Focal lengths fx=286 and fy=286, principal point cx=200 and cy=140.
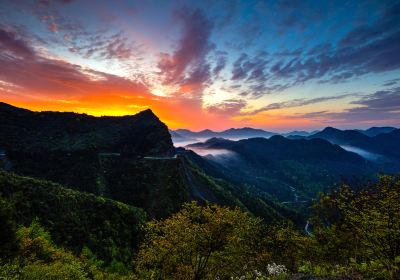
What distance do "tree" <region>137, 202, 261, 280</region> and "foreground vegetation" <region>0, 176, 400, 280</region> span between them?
0.11 meters

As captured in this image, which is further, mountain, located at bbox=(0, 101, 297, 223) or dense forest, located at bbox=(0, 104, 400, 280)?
mountain, located at bbox=(0, 101, 297, 223)

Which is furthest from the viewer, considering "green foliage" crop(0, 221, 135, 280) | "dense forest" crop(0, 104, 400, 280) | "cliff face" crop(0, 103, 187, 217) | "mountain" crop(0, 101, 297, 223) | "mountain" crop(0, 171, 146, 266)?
"cliff face" crop(0, 103, 187, 217)

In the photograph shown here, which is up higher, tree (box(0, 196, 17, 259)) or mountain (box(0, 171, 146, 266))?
tree (box(0, 196, 17, 259))

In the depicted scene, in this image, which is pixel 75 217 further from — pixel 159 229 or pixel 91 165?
pixel 91 165

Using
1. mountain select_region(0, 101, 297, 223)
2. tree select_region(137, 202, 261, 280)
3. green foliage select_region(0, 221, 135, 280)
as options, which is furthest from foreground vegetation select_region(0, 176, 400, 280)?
mountain select_region(0, 101, 297, 223)

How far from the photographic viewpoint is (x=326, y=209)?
159 ft

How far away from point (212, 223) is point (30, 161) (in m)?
162

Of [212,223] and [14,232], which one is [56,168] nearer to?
[14,232]

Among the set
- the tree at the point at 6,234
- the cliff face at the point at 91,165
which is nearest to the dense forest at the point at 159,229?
the tree at the point at 6,234

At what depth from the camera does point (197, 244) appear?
114 feet

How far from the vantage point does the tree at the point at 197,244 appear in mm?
34250

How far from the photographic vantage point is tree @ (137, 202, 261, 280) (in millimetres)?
34250

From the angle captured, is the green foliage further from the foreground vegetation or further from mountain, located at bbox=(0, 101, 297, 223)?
mountain, located at bbox=(0, 101, 297, 223)

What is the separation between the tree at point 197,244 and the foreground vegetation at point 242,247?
4.4 inches
